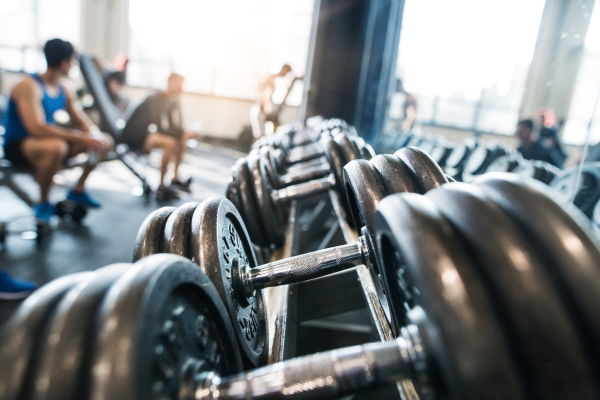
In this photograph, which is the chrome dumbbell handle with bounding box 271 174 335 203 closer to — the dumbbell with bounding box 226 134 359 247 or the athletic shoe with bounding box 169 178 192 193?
the dumbbell with bounding box 226 134 359 247

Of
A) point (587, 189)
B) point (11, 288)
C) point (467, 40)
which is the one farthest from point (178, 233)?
point (467, 40)

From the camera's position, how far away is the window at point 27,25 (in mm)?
7215

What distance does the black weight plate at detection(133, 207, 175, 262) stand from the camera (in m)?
0.53

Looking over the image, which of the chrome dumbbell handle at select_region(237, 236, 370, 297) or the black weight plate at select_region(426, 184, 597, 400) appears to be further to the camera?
the chrome dumbbell handle at select_region(237, 236, 370, 297)

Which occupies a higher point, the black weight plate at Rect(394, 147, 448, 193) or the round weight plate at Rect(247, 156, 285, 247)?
the black weight plate at Rect(394, 147, 448, 193)

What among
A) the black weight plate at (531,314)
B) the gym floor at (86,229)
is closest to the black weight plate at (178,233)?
the black weight plate at (531,314)

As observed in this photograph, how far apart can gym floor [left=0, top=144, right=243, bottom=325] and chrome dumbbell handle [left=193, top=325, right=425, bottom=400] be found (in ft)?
4.46

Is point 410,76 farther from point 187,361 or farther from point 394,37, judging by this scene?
point 187,361

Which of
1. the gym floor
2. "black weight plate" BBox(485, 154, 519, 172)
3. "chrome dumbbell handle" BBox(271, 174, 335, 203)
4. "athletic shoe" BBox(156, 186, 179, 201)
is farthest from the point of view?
"athletic shoe" BBox(156, 186, 179, 201)

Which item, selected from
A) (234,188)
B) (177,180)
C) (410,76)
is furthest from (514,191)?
(410,76)

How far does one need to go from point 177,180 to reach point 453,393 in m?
3.41

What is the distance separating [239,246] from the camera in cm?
70

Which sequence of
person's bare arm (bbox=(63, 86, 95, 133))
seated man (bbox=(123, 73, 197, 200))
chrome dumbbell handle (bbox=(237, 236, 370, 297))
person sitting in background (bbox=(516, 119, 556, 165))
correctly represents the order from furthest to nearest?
seated man (bbox=(123, 73, 197, 200))
person sitting in background (bbox=(516, 119, 556, 165))
person's bare arm (bbox=(63, 86, 95, 133))
chrome dumbbell handle (bbox=(237, 236, 370, 297))

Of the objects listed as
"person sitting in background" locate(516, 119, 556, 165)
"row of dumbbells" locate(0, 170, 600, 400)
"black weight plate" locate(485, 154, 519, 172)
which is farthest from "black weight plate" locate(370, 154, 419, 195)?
"person sitting in background" locate(516, 119, 556, 165)
